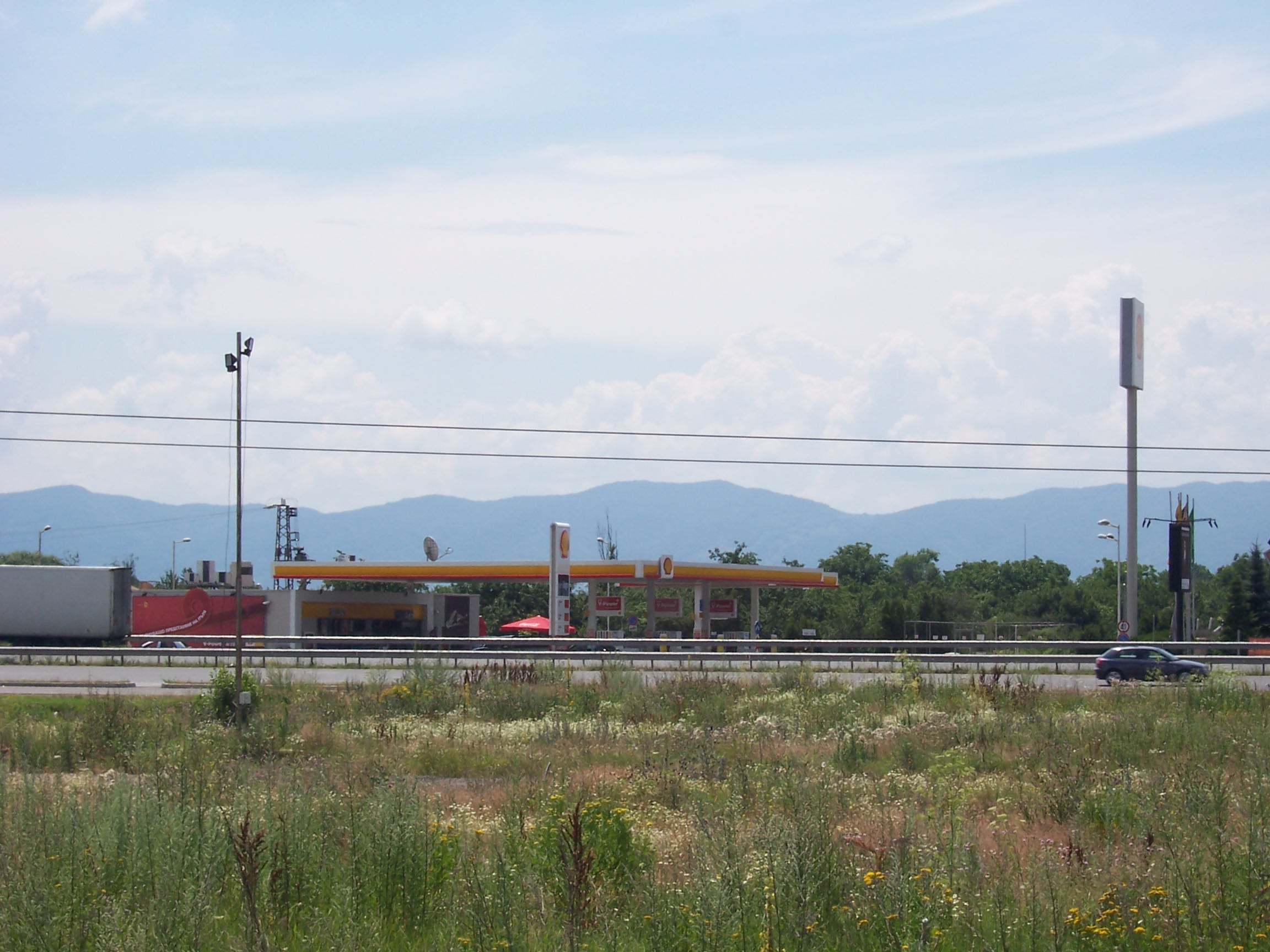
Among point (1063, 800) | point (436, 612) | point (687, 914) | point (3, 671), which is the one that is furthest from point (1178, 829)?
point (436, 612)

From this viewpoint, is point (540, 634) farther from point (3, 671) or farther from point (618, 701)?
point (618, 701)

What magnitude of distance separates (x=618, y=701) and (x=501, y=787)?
10007 millimetres

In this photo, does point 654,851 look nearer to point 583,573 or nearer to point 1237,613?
point 583,573

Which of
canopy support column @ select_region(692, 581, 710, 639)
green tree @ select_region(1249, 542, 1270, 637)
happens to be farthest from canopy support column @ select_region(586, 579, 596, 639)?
green tree @ select_region(1249, 542, 1270, 637)

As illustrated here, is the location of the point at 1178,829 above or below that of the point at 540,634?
above

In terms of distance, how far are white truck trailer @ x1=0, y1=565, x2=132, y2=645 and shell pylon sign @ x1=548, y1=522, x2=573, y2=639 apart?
17592mm

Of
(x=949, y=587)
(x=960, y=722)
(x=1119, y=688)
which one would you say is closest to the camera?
(x=960, y=722)

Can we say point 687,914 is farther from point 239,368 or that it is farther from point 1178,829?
point 239,368

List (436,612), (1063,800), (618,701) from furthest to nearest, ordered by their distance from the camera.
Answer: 1. (436,612)
2. (618,701)
3. (1063,800)

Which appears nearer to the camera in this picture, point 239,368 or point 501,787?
point 501,787

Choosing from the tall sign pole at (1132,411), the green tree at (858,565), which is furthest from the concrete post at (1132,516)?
the green tree at (858,565)

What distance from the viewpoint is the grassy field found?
22.0 feet

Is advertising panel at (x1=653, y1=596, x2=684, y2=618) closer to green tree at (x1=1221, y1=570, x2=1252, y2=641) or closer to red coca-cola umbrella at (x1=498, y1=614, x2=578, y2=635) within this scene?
red coca-cola umbrella at (x1=498, y1=614, x2=578, y2=635)

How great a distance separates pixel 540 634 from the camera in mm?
57781
